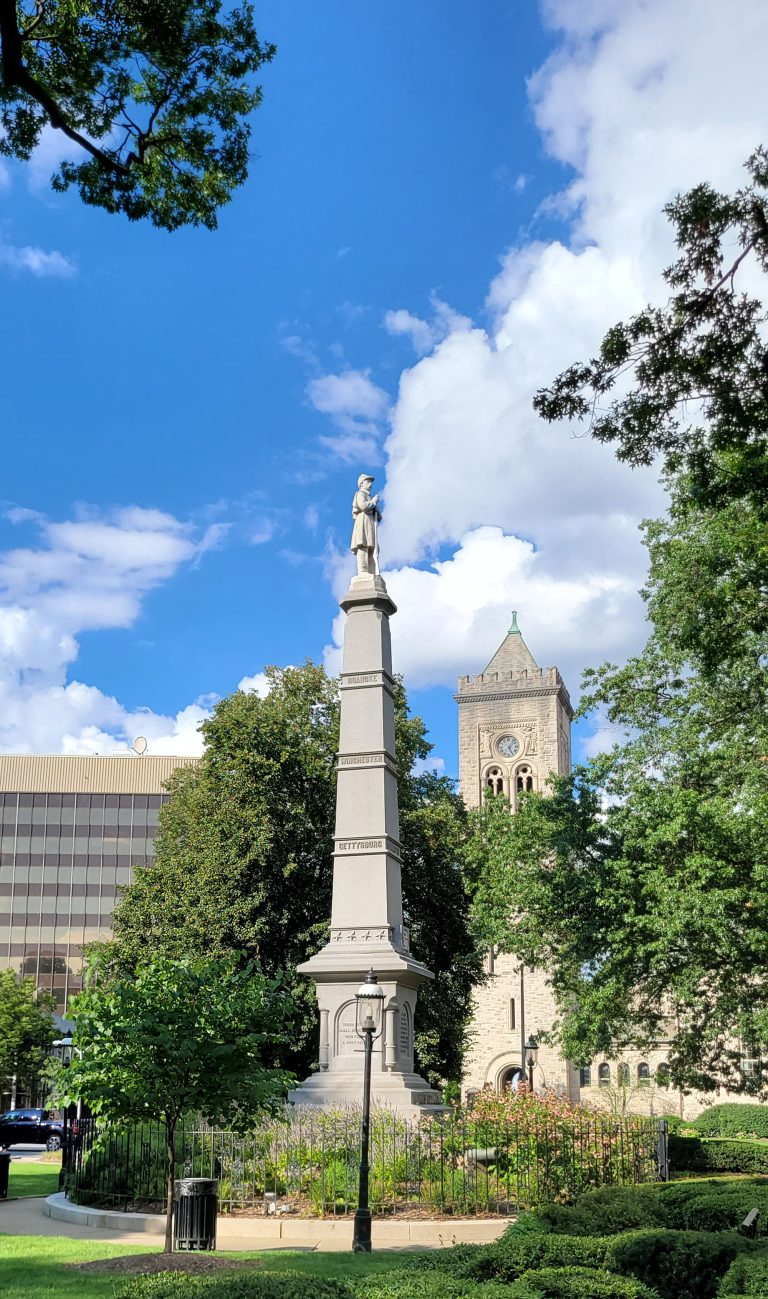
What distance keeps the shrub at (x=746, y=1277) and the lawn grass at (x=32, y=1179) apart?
16.0 meters

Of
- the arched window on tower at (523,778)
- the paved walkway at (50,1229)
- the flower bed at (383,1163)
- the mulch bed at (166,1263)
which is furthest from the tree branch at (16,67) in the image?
the arched window on tower at (523,778)

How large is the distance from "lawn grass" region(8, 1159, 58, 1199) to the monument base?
5818 mm


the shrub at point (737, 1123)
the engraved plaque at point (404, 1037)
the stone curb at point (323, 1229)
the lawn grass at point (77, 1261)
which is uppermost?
the engraved plaque at point (404, 1037)

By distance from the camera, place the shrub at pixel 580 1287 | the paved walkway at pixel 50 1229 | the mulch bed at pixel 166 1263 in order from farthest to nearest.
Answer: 1. the paved walkway at pixel 50 1229
2. the mulch bed at pixel 166 1263
3. the shrub at pixel 580 1287

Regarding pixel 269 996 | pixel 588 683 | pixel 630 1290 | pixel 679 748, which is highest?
pixel 588 683

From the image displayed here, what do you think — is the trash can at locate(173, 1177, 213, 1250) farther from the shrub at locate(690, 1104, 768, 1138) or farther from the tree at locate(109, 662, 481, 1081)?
the shrub at locate(690, 1104, 768, 1138)

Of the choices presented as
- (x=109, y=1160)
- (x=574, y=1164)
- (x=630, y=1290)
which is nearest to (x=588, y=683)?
(x=574, y=1164)

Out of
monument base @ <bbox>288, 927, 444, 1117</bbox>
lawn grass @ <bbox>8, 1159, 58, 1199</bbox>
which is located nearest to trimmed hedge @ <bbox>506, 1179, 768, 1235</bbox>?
monument base @ <bbox>288, 927, 444, 1117</bbox>

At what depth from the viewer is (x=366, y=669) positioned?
71.0 feet

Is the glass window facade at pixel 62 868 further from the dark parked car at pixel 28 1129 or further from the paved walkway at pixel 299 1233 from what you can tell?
the paved walkway at pixel 299 1233

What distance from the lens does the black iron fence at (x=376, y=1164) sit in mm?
15391

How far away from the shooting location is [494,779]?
7931 cm

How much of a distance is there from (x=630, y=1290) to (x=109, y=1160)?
12.1m

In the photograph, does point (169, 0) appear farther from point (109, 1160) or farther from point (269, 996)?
point (109, 1160)
